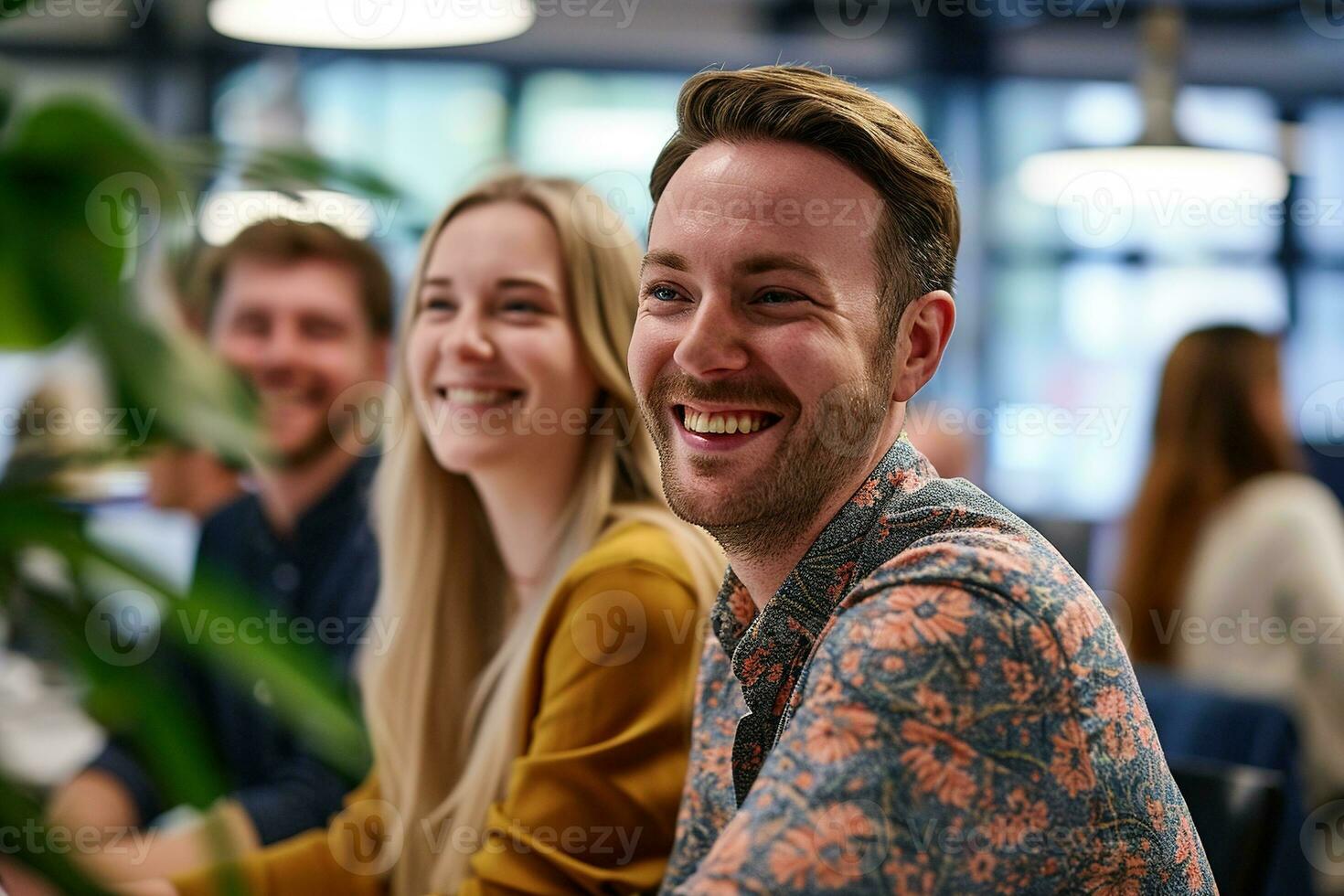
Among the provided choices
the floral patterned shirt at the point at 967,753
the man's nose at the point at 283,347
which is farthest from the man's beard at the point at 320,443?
the floral patterned shirt at the point at 967,753

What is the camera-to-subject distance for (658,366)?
111cm

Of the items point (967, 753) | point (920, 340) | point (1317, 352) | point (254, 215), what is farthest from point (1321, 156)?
point (967, 753)

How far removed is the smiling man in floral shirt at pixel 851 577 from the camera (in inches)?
31.2

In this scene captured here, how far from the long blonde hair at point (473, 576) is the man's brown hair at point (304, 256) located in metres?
0.79

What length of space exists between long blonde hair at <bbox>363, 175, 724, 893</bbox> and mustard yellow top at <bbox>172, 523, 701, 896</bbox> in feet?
0.15

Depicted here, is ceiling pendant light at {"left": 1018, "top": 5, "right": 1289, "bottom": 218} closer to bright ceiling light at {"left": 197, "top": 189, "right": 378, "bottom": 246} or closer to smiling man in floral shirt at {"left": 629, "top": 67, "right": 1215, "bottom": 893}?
bright ceiling light at {"left": 197, "top": 189, "right": 378, "bottom": 246}

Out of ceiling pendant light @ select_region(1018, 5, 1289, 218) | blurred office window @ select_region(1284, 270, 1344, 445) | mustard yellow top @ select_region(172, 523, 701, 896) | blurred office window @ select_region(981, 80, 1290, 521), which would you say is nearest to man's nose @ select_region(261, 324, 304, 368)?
mustard yellow top @ select_region(172, 523, 701, 896)

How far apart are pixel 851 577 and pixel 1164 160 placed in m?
3.39

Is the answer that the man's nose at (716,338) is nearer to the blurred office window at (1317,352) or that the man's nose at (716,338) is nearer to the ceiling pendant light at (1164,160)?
the ceiling pendant light at (1164,160)

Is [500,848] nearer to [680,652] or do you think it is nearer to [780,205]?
[680,652]

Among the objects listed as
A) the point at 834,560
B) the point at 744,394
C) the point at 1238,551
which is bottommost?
the point at 1238,551

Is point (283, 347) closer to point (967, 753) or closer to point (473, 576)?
point (473, 576)

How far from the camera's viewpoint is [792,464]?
1.04 metres

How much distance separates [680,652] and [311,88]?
660cm
